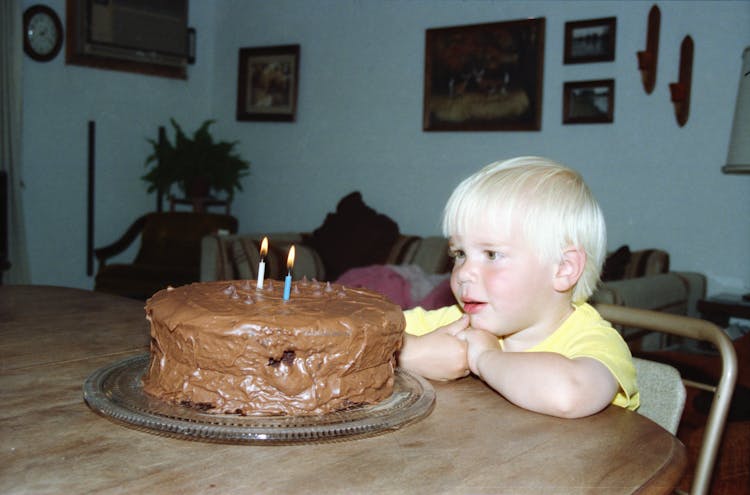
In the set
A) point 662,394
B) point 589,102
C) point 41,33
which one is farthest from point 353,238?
point 662,394

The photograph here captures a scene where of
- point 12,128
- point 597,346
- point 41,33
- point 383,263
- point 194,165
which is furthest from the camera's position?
point 194,165

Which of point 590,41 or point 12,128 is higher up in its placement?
point 590,41

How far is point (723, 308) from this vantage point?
366cm

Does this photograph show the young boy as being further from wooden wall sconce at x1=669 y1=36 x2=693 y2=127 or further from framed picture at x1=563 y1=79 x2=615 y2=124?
framed picture at x1=563 y1=79 x2=615 y2=124

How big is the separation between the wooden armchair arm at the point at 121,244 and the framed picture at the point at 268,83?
134cm

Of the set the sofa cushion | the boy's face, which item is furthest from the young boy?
the sofa cushion

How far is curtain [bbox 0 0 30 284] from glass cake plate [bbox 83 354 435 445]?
4882mm

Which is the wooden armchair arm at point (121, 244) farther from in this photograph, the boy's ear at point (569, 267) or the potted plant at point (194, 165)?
the boy's ear at point (569, 267)

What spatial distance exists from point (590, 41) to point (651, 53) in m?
0.41

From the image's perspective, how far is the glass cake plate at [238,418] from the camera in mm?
850

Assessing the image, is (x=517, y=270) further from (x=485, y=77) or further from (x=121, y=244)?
(x=121, y=244)

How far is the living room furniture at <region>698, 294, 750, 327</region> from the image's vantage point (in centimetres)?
361

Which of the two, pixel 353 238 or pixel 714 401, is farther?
pixel 353 238

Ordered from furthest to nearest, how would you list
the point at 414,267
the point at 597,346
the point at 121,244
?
the point at 121,244 < the point at 414,267 < the point at 597,346
